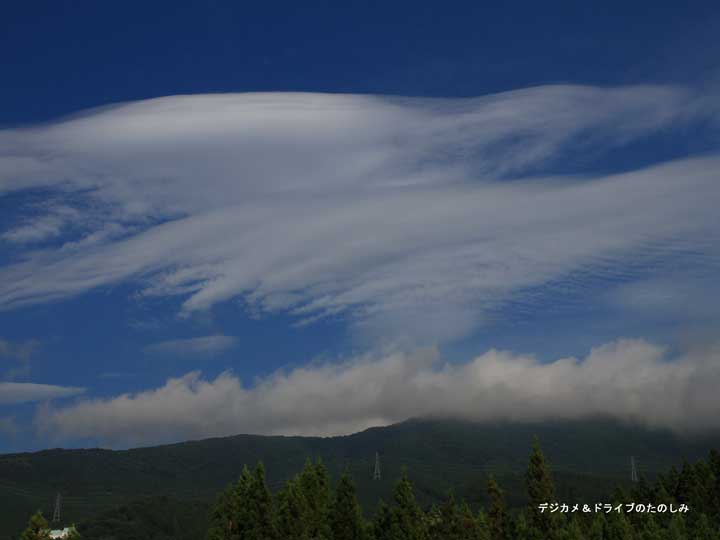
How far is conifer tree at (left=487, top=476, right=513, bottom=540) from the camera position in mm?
103375

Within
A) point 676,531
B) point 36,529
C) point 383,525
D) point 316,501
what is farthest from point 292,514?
point 676,531

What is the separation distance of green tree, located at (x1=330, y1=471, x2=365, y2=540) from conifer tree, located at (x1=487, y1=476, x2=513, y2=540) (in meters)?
23.7

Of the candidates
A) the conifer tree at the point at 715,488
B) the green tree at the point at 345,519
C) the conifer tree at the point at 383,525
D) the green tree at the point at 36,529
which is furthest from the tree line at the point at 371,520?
the conifer tree at the point at 715,488

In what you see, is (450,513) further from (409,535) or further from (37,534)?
(37,534)

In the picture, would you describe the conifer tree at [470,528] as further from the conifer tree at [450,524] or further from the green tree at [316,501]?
the green tree at [316,501]

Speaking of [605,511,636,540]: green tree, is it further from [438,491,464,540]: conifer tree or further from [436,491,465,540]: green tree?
[438,491,464,540]: conifer tree

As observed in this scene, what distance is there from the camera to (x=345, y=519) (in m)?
86.6

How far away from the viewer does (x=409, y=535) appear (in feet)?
276

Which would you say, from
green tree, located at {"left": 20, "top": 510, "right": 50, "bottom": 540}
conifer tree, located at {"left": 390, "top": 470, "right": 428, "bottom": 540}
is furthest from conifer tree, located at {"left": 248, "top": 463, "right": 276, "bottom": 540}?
green tree, located at {"left": 20, "top": 510, "right": 50, "bottom": 540}

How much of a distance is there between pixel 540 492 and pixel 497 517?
14510mm

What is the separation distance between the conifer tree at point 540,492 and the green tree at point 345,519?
22135 mm

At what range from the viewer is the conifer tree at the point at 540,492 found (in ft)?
304

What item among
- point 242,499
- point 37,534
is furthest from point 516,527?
point 37,534

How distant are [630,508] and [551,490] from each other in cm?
4168
